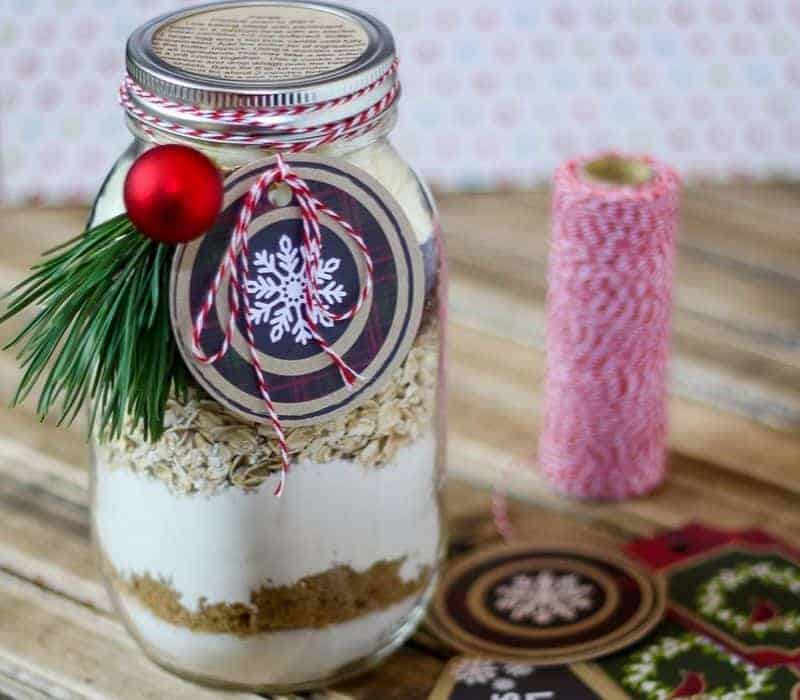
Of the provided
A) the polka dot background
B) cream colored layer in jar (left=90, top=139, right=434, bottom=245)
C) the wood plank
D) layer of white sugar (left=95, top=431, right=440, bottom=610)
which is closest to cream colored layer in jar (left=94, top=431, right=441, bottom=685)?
layer of white sugar (left=95, top=431, right=440, bottom=610)

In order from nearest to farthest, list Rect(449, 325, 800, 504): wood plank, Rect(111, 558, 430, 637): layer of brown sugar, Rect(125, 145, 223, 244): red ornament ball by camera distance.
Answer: Rect(125, 145, 223, 244): red ornament ball
Rect(111, 558, 430, 637): layer of brown sugar
Rect(449, 325, 800, 504): wood plank

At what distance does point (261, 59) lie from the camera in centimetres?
69

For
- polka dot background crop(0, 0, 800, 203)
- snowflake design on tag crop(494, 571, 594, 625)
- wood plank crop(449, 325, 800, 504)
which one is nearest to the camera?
snowflake design on tag crop(494, 571, 594, 625)

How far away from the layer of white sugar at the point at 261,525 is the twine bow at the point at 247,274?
0.11ft

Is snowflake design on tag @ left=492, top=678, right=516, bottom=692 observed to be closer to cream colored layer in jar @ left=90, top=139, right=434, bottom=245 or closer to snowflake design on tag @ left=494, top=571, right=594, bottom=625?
snowflake design on tag @ left=494, top=571, right=594, bottom=625

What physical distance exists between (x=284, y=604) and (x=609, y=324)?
0.96 feet

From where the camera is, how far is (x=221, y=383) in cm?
66

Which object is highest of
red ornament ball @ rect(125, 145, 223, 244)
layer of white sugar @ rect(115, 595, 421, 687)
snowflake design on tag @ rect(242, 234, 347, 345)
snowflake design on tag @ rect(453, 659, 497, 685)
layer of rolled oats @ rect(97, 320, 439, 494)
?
red ornament ball @ rect(125, 145, 223, 244)

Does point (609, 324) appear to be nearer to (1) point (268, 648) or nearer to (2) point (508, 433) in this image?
(2) point (508, 433)

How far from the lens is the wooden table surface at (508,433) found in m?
0.80

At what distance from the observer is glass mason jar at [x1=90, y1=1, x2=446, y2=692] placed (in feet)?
2.27

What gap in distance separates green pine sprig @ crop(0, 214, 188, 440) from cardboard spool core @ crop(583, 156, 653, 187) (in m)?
0.35

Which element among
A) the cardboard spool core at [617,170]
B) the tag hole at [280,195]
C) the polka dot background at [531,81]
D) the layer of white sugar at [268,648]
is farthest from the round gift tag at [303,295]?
the polka dot background at [531,81]

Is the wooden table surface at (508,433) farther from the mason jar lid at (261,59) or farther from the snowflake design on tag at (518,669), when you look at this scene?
the mason jar lid at (261,59)
